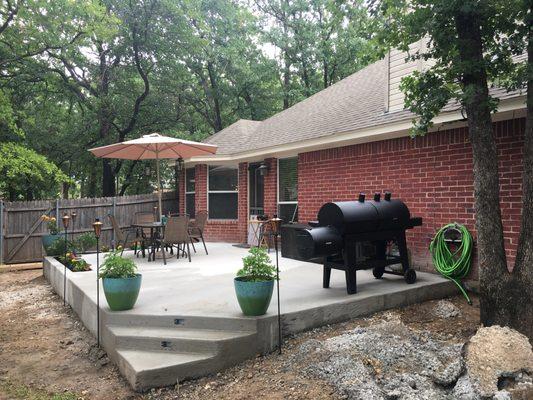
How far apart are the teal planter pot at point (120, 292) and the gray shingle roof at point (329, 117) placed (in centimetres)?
437

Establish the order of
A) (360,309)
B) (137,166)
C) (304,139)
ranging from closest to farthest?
1. (360,309)
2. (304,139)
3. (137,166)

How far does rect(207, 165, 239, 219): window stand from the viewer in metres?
11.4

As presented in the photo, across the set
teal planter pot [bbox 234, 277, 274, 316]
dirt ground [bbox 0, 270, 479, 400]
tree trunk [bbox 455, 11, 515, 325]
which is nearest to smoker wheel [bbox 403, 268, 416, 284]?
dirt ground [bbox 0, 270, 479, 400]

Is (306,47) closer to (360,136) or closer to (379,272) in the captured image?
(360,136)

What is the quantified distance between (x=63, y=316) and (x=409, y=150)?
572 centimetres

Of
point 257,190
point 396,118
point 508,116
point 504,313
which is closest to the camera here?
point 504,313

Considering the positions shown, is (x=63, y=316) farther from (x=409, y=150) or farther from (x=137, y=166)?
(x=137, y=166)

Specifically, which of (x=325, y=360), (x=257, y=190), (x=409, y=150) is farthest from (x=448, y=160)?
(x=257, y=190)

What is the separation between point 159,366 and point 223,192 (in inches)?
326

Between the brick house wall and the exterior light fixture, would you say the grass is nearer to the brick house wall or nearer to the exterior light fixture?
the brick house wall

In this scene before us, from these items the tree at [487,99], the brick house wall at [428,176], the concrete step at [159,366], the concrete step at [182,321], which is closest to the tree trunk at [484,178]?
the tree at [487,99]

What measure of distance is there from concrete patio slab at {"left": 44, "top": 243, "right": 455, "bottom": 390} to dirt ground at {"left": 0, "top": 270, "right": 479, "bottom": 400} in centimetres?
12

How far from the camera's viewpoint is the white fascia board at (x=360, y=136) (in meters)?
4.95

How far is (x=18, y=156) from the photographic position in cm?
1220
